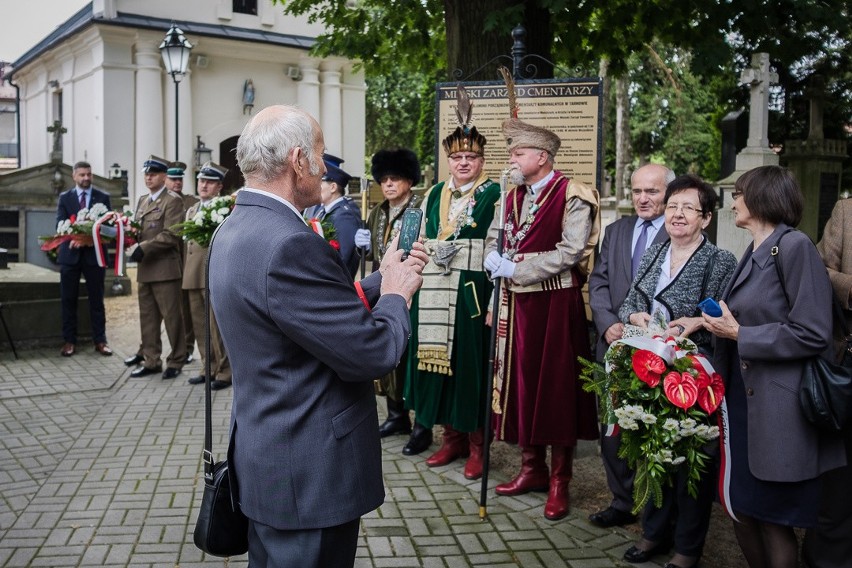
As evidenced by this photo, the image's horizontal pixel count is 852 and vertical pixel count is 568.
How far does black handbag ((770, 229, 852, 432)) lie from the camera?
3.37 metres

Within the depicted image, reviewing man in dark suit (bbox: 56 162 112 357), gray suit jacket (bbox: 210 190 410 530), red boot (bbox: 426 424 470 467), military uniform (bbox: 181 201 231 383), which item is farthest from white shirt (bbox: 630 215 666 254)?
man in dark suit (bbox: 56 162 112 357)

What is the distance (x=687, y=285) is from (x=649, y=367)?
0.76m

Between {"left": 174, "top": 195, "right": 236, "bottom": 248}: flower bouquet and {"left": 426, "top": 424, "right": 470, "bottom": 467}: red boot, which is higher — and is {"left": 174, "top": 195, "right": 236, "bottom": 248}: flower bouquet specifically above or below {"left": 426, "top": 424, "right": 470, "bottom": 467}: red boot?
above

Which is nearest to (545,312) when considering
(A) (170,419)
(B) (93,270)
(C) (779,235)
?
(C) (779,235)

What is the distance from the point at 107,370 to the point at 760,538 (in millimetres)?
7495

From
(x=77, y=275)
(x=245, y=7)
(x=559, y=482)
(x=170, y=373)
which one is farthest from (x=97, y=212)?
(x=245, y=7)

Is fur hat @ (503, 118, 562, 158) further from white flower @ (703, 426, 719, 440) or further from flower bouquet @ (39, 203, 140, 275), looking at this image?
flower bouquet @ (39, 203, 140, 275)

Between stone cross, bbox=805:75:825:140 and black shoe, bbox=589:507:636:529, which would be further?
stone cross, bbox=805:75:825:140

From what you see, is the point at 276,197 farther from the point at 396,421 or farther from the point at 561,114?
the point at 396,421

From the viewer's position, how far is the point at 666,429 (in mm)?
3598

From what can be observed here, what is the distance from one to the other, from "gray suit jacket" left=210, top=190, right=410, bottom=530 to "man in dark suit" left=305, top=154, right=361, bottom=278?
13.8 ft

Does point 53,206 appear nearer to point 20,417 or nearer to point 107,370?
point 107,370

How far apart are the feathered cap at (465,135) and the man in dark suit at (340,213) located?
149 centimetres

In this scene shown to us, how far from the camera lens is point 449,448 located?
6.11 meters
